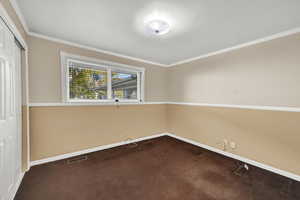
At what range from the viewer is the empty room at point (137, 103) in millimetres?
1414

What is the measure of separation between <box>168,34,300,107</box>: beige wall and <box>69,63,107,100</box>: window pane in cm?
219

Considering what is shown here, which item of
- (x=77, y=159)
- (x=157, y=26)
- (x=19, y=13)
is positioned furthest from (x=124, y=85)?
(x=19, y=13)

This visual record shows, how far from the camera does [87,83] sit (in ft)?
8.32

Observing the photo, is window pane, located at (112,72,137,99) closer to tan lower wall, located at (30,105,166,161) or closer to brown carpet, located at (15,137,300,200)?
tan lower wall, located at (30,105,166,161)

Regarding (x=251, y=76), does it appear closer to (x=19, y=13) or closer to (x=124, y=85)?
(x=124, y=85)

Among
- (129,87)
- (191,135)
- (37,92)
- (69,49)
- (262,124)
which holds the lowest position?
(191,135)

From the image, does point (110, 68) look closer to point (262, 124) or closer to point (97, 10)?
point (97, 10)

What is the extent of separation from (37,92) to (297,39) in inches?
162

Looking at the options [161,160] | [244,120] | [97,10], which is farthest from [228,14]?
[161,160]

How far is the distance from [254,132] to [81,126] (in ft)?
10.6

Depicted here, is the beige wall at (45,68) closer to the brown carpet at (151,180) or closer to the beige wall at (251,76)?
the brown carpet at (151,180)

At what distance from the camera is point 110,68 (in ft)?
9.08

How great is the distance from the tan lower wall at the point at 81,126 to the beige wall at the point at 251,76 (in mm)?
1590

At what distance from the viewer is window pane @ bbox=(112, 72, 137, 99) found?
289 cm
